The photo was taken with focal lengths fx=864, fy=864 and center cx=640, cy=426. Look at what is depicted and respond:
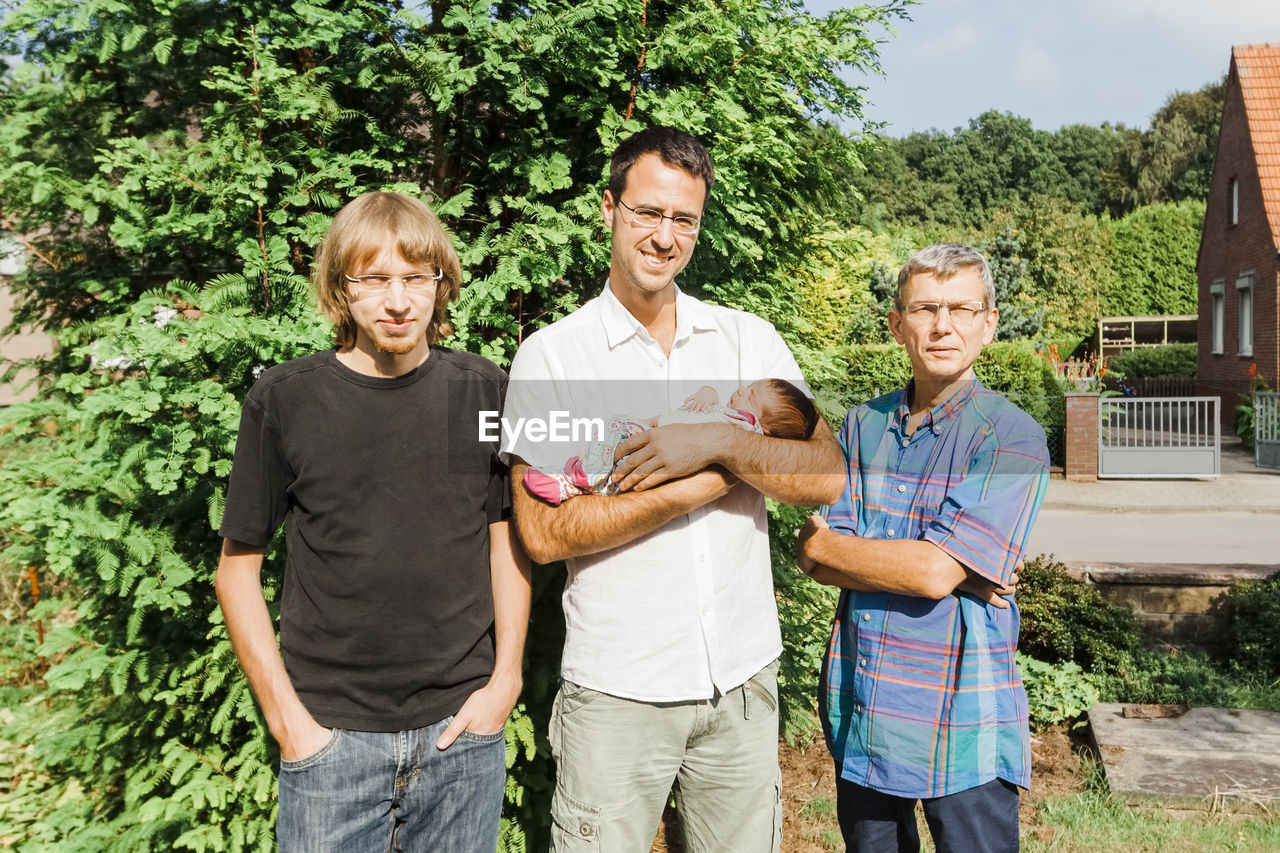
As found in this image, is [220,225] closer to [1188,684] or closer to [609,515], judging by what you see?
[609,515]

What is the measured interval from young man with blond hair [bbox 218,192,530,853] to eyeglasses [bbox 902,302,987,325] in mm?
1245

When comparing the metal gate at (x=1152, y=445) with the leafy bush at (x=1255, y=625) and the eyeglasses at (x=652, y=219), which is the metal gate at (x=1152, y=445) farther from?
the eyeglasses at (x=652, y=219)

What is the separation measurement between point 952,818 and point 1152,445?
15504 millimetres

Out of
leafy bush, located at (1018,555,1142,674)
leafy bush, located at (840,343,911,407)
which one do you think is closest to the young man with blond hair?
leafy bush, located at (1018,555,1142,674)

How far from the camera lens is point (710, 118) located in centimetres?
328

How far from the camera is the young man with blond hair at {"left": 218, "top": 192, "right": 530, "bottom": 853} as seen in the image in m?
2.12

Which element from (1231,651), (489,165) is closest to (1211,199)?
(1231,651)

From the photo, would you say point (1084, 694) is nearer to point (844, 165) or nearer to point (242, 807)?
point (844, 165)

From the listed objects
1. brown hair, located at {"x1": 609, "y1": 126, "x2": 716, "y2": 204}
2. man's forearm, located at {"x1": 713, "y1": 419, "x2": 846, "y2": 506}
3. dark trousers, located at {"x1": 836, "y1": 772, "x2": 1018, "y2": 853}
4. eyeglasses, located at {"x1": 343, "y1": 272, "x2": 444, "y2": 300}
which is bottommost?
dark trousers, located at {"x1": 836, "y1": 772, "x2": 1018, "y2": 853}

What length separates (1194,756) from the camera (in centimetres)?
448

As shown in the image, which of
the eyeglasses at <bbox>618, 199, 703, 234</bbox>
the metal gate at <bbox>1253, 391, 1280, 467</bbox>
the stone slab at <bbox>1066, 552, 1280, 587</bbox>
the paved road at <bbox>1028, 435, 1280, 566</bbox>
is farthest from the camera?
the metal gate at <bbox>1253, 391, 1280, 467</bbox>

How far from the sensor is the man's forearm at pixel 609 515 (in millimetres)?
2123

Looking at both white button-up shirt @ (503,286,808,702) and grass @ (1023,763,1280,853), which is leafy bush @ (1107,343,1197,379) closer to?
grass @ (1023,763,1280,853)

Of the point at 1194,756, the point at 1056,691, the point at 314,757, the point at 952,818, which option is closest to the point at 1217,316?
the point at 1056,691
